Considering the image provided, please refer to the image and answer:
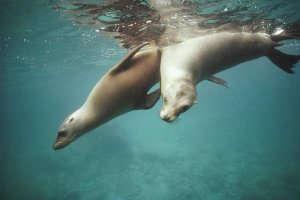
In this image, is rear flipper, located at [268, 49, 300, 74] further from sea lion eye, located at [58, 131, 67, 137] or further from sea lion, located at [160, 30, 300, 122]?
sea lion eye, located at [58, 131, 67, 137]

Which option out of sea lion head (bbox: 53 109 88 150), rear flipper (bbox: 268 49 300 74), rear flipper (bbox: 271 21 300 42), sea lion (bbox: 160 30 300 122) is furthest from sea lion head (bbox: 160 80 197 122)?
rear flipper (bbox: 271 21 300 42)

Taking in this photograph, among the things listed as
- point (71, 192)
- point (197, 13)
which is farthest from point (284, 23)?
point (71, 192)

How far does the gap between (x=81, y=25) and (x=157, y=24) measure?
3537 mm

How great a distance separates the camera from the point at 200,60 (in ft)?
9.76

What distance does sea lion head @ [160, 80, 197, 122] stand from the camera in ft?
6.88

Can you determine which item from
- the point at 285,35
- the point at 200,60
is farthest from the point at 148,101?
the point at 285,35

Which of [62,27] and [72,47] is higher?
[62,27]

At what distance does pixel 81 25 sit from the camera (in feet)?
34.5

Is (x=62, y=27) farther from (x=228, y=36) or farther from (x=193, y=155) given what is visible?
(x=193, y=155)

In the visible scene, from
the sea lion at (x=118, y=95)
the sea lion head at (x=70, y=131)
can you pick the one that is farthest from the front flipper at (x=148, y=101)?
the sea lion head at (x=70, y=131)

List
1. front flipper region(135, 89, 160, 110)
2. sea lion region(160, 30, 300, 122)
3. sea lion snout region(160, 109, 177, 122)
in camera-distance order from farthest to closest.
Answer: front flipper region(135, 89, 160, 110)
sea lion region(160, 30, 300, 122)
sea lion snout region(160, 109, 177, 122)

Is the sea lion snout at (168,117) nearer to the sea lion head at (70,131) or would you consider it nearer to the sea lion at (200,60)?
the sea lion at (200,60)

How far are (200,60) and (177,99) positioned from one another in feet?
3.14

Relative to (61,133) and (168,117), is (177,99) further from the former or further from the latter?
(61,133)
